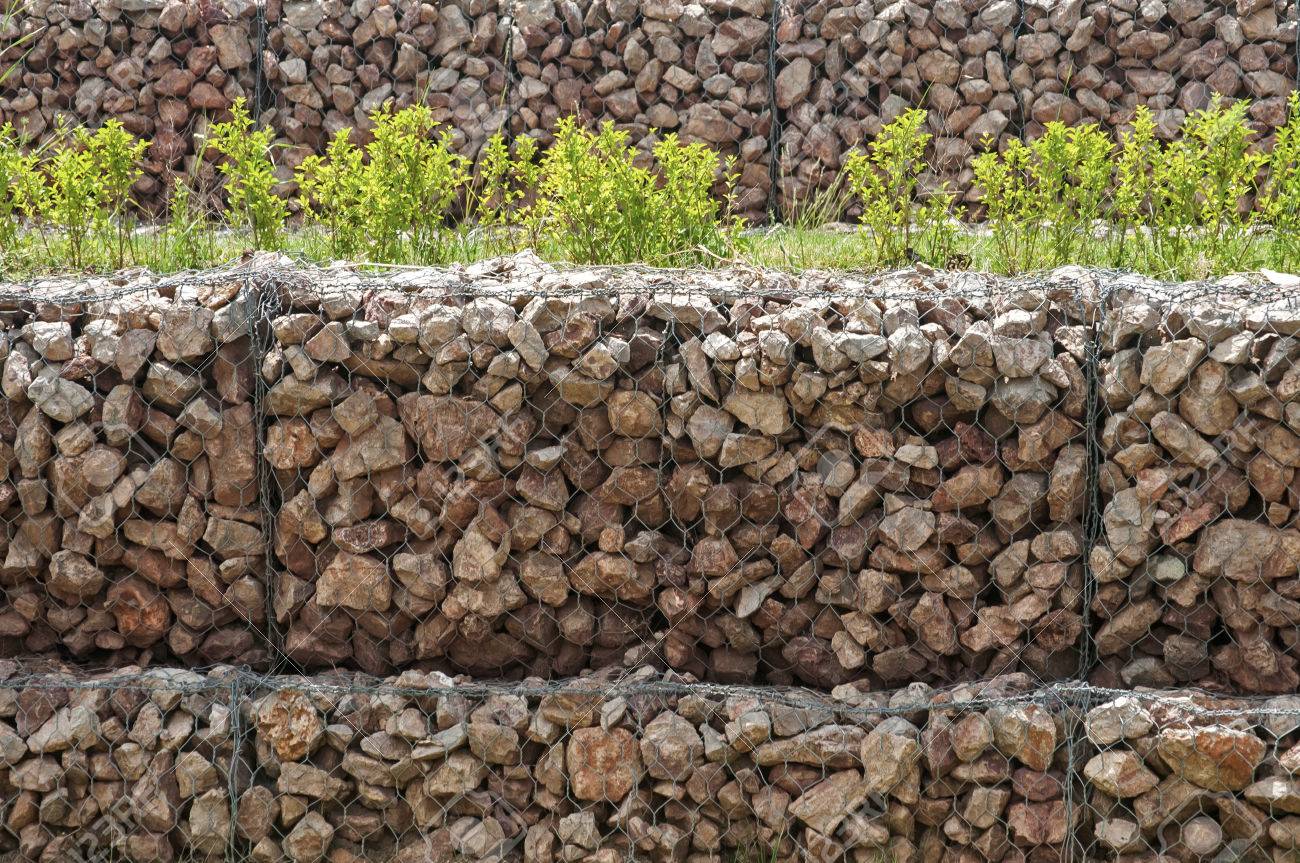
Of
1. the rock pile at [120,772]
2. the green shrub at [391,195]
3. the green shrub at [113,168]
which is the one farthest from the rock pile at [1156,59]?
the rock pile at [120,772]

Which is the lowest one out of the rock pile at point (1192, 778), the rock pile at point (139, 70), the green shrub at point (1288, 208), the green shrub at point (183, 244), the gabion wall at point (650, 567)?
the rock pile at point (1192, 778)

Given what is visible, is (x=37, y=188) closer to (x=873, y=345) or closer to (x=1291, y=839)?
(x=873, y=345)

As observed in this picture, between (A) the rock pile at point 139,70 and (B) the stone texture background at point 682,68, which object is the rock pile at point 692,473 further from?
(A) the rock pile at point 139,70

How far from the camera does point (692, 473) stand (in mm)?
3178

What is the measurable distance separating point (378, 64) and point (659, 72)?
119 cm

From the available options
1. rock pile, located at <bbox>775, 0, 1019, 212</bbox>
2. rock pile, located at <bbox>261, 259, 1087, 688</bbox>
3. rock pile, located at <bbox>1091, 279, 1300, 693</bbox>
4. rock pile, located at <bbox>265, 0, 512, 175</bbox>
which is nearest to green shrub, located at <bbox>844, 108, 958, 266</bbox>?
rock pile, located at <bbox>261, 259, 1087, 688</bbox>

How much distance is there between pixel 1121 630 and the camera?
3121mm

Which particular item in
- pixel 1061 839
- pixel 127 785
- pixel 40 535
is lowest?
pixel 1061 839

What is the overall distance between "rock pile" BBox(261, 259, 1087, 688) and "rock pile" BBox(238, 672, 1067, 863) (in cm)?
19

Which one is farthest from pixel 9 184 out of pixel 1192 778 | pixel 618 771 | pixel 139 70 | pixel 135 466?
pixel 1192 778

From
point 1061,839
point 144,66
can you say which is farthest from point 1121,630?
point 144,66

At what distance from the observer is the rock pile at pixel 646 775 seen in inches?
118

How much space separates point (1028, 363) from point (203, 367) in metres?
1.97

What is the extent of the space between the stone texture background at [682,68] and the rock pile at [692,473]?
2.24m
